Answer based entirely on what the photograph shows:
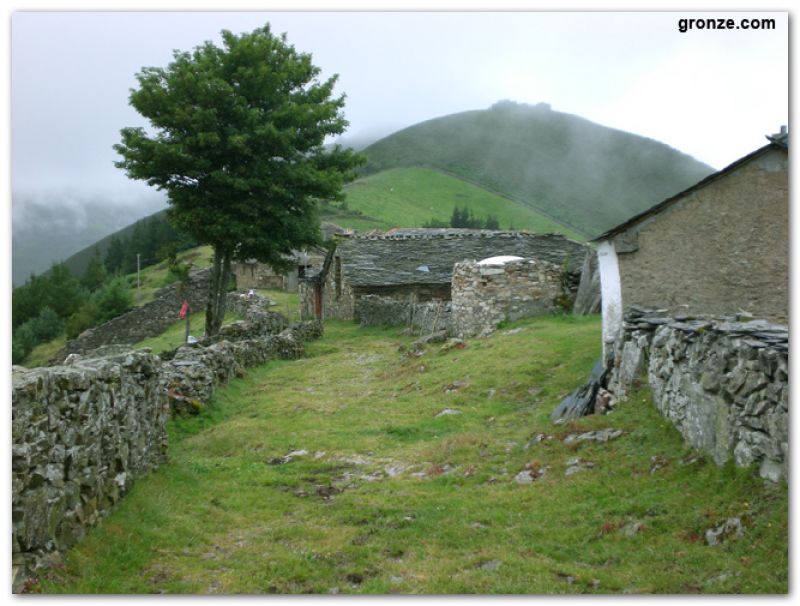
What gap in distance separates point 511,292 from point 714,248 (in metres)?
10.2

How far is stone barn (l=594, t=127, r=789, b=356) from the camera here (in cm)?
1115

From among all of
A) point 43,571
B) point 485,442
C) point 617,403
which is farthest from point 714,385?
point 43,571

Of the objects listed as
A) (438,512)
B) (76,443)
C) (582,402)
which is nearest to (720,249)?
(582,402)

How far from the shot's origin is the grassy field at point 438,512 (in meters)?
5.40

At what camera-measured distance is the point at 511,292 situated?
70.6 ft

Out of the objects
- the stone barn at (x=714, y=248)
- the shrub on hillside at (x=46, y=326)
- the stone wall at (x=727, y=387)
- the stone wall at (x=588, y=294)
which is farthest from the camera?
the shrub on hillside at (x=46, y=326)

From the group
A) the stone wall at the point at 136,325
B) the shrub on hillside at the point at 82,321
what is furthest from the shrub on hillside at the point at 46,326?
the stone wall at the point at 136,325

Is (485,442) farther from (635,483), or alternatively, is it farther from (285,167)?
(285,167)

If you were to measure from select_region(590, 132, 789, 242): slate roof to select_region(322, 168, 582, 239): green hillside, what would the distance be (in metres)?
70.7

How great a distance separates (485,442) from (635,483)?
3.08 meters

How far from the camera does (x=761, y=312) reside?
1123 cm

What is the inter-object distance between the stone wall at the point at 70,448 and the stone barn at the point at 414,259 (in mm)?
23778

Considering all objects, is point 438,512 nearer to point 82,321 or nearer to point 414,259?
point 414,259

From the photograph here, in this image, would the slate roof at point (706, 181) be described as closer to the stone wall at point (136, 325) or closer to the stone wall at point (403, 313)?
the stone wall at point (403, 313)
